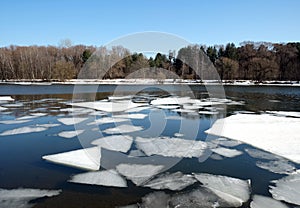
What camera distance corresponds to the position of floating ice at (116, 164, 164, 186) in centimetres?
356

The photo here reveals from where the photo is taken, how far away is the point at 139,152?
4781mm

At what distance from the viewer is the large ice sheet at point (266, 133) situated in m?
4.86

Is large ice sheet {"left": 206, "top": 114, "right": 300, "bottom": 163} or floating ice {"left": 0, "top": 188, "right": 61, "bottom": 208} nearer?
floating ice {"left": 0, "top": 188, "right": 61, "bottom": 208}

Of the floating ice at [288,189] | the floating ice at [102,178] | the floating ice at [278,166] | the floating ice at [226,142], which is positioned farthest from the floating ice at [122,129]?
the floating ice at [288,189]

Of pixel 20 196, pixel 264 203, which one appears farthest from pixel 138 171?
pixel 264 203

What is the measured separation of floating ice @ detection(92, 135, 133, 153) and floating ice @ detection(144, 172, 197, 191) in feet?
4.61

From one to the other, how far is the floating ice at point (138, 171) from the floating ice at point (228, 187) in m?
0.65

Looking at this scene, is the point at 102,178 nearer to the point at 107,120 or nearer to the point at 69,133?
the point at 69,133

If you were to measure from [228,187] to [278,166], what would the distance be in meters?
1.29

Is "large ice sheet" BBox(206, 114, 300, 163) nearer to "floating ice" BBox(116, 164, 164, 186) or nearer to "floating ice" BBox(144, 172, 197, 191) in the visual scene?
"floating ice" BBox(144, 172, 197, 191)

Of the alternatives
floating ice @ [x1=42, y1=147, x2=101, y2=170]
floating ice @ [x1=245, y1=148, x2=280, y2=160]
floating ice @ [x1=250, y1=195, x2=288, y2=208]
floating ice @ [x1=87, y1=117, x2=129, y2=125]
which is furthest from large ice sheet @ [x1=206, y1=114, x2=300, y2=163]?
floating ice @ [x1=42, y1=147, x2=101, y2=170]

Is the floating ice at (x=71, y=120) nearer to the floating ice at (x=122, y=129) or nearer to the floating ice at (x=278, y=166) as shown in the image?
the floating ice at (x=122, y=129)

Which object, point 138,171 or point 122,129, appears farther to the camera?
point 122,129

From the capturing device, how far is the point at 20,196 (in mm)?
3023
